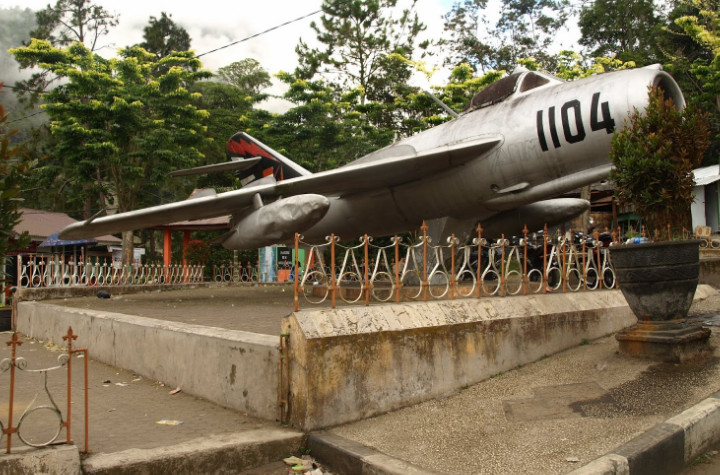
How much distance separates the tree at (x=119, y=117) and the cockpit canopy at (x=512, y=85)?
15.8m

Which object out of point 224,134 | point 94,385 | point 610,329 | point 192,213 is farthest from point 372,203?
point 224,134

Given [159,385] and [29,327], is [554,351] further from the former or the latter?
[29,327]

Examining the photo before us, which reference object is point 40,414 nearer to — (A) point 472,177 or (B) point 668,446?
(B) point 668,446

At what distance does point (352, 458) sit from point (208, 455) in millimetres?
992

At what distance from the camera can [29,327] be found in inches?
425

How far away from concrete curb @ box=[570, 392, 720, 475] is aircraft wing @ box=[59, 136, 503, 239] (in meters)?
5.33

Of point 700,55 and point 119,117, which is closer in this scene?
point 119,117

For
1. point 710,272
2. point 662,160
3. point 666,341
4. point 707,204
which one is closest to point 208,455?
point 666,341

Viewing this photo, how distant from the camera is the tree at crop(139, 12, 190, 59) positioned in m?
44.8

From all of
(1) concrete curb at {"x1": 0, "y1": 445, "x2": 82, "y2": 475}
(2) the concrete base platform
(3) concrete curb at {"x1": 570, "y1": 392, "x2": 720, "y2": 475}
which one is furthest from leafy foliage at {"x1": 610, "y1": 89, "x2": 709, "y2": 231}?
(1) concrete curb at {"x1": 0, "y1": 445, "x2": 82, "y2": 475}

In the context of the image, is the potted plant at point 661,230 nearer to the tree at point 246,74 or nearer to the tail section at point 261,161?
the tail section at point 261,161

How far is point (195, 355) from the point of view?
17.9ft

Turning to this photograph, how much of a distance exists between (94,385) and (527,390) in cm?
467

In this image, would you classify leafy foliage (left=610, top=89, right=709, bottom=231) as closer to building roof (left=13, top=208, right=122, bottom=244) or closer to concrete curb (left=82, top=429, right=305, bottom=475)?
concrete curb (left=82, top=429, right=305, bottom=475)
